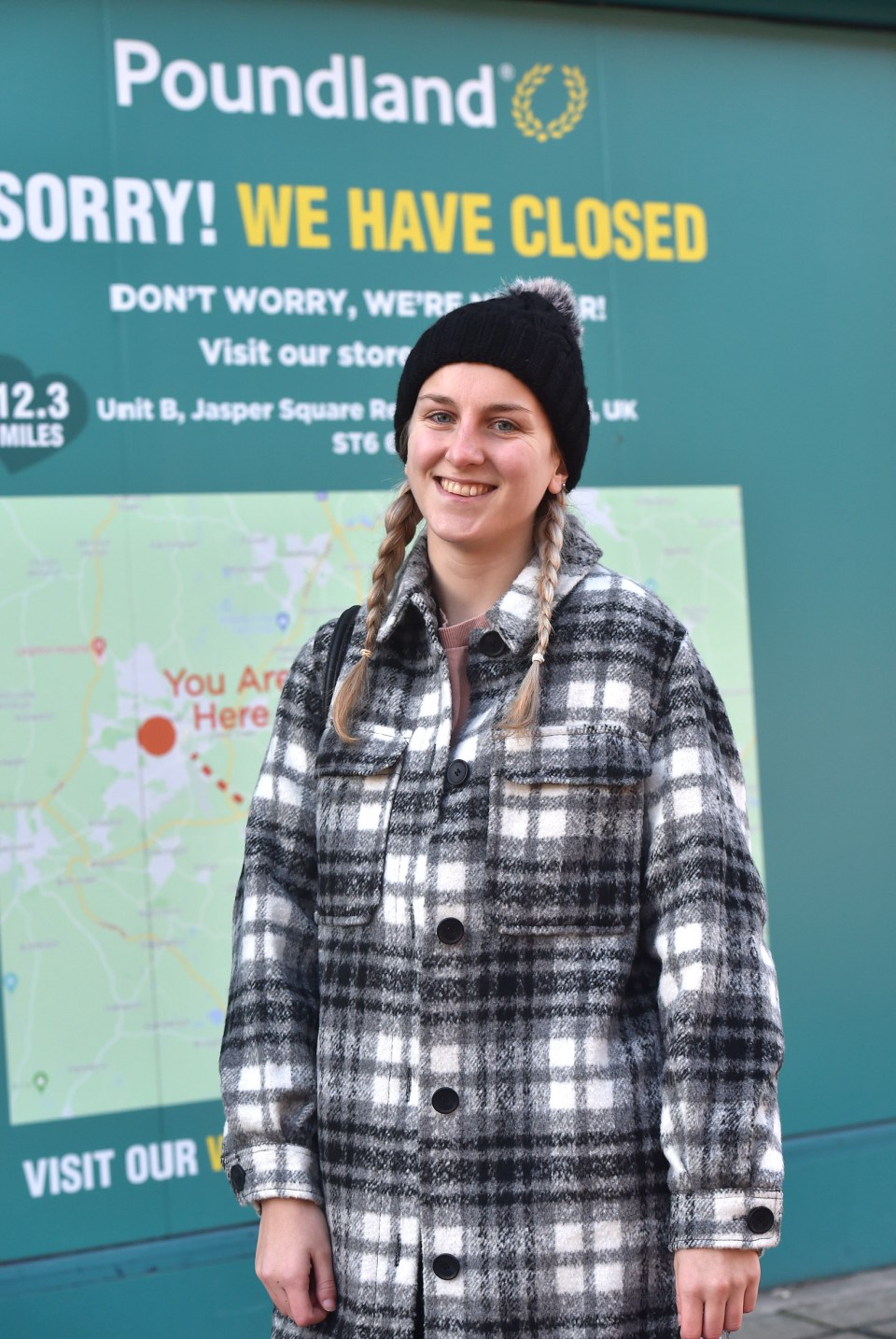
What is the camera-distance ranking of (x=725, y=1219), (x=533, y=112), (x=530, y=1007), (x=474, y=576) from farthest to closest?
(x=533, y=112)
(x=474, y=576)
(x=530, y=1007)
(x=725, y=1219)

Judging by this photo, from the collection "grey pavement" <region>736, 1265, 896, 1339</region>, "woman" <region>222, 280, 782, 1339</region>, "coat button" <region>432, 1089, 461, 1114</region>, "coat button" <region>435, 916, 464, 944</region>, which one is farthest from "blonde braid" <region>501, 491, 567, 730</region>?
"grey pavement" <region>736, 1265, 896, 1339</region>

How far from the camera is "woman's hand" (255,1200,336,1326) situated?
1955 millimetres

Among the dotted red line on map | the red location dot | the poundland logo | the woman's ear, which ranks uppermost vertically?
the poundland logo

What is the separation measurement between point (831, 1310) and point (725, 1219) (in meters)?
2.61

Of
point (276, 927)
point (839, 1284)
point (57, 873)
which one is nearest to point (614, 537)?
point (57, 873)

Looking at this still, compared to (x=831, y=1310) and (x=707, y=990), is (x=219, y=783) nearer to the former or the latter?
(x=831, y=1310)

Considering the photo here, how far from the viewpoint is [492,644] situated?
206cm

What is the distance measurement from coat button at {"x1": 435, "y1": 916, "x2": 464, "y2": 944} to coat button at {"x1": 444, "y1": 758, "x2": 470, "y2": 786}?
18 cm

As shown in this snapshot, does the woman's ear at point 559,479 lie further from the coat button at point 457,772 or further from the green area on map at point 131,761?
the green area on map at point 131,761

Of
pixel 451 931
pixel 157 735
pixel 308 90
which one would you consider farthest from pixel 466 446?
pixel 308 90

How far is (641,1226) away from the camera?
1871 mm

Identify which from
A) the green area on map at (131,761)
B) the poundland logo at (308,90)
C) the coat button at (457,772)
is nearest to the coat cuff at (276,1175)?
the coat button at (457,772)

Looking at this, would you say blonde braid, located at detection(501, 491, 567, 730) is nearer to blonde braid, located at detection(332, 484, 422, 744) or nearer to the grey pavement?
blonde braid, located at detection(332, 484, 422, 744)

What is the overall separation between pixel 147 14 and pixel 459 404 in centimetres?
246
